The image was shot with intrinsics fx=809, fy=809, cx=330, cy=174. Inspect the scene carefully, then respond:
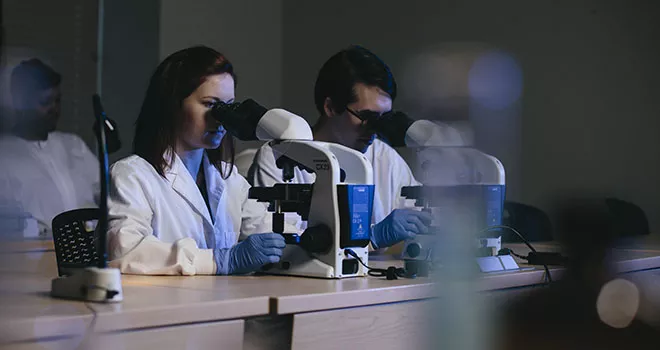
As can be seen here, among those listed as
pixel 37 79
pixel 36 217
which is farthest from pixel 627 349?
pixel 37 79

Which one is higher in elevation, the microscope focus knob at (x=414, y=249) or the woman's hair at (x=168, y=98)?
the woman's hair at (x=168, y=98)

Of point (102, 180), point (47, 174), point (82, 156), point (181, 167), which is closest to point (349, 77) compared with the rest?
point (181, 167)

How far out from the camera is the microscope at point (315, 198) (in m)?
1.80

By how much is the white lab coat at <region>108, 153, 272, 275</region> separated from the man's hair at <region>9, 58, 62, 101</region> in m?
2.09

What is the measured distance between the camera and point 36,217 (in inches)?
155

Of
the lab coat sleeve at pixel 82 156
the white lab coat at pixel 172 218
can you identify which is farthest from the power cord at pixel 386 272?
the lab coat sleeve at pixel 82 156

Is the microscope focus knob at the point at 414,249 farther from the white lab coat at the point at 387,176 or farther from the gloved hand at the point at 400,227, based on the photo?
the white lab coat at the point at 387,176

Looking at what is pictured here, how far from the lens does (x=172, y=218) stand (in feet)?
6.93

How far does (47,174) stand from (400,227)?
253 cm

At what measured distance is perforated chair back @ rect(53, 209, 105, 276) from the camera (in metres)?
2.03

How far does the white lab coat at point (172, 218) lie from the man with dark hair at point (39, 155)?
1.85 m

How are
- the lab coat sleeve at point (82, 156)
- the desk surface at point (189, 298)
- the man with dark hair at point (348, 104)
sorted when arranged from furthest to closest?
1. the lab coat sleeve at point (82, 156)
2. the man with dark hair at point (348, 104)
3. the desk surface at point (189, 298)

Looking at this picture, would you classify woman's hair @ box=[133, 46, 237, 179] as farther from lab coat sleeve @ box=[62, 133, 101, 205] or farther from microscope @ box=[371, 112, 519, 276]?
lab coat sleeve @ box=[62, 133, 101, 205]

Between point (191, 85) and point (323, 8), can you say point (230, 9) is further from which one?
point (191, 85)
